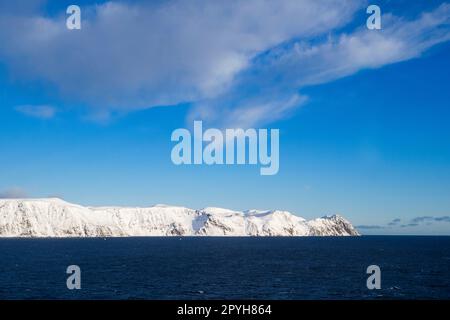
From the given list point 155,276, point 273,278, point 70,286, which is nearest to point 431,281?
point 273,278

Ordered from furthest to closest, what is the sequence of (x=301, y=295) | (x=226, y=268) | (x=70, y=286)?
(x=226, y=268) < (x=70, y=286) < (x=301, y=295)
